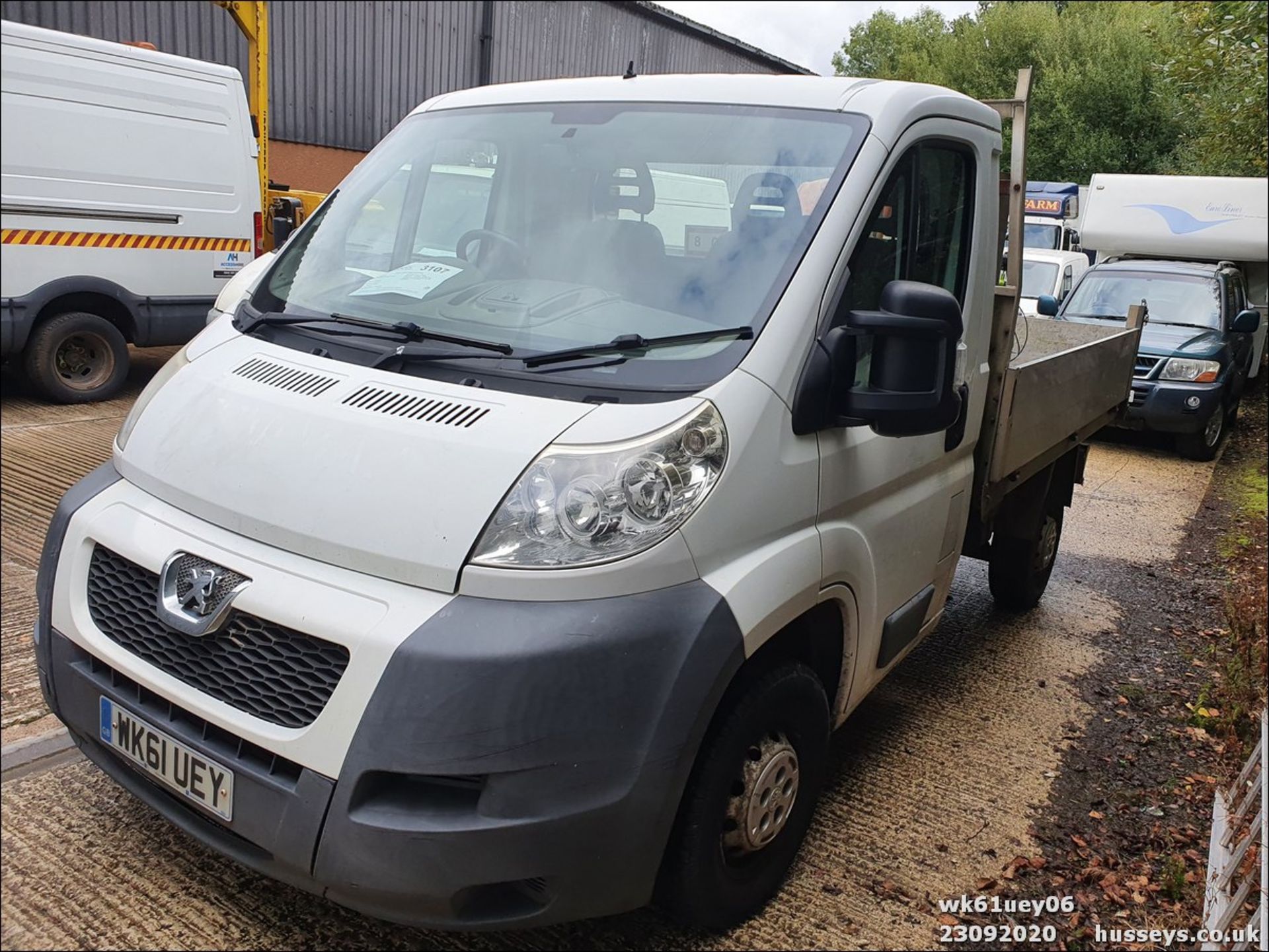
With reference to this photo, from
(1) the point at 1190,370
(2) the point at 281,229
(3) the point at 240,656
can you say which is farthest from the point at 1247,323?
(3) the point at 240,656

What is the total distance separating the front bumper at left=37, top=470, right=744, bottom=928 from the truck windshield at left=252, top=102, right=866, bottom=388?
626mm

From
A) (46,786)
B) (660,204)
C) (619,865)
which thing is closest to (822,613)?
(619,865)

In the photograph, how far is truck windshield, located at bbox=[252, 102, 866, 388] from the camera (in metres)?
2.63

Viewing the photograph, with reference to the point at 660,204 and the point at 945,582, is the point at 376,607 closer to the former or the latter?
the point at 660,204

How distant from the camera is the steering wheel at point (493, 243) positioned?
9.49ft

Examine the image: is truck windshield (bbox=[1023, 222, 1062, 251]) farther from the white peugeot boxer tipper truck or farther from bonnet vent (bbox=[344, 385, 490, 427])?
bonnet vent (bbox=[344, 385, 490, 427])

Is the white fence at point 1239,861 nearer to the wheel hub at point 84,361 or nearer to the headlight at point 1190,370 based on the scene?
the headlight at point 1190,370

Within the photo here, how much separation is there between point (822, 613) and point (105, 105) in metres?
7.67

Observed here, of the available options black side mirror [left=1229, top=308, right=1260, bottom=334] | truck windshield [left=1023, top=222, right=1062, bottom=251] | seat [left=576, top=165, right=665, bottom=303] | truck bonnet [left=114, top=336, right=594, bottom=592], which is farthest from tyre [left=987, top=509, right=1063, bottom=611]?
truck windshield [left=1023, top=222, right=1062, bottom=251]

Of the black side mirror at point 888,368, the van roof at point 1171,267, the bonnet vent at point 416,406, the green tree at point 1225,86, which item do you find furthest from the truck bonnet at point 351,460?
the van roof at point 1171,267

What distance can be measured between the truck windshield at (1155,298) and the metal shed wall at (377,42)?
1068 centimetres

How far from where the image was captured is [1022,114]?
4004 mm

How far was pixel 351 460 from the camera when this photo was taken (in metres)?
2.29

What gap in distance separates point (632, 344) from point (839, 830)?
1.69 metres
